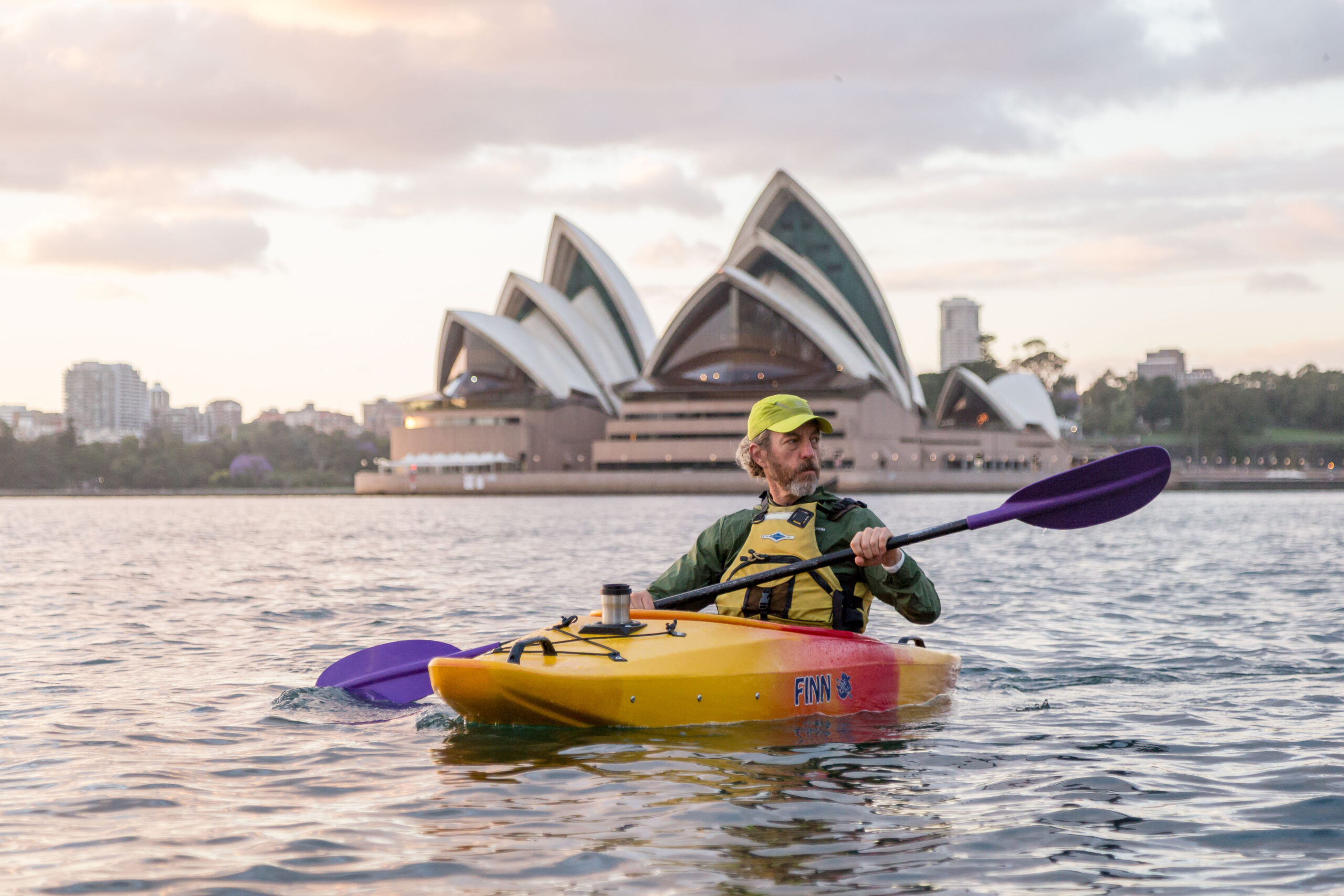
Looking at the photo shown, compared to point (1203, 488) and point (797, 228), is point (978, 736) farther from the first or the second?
point (1203, 488)

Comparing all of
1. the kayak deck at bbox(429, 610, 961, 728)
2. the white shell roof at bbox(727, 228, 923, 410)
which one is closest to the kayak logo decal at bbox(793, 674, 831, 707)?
the kayak deck at bbox(429, 610, 961, 728)

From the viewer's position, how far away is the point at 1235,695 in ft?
24.5

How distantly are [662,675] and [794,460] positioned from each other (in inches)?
49.0

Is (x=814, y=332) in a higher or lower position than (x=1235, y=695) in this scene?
higher

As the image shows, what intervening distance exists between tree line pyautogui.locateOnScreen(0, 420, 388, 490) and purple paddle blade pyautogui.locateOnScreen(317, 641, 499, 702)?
339ft

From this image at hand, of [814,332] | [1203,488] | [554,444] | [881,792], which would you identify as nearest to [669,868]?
[881,792]

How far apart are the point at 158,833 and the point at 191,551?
891 inches

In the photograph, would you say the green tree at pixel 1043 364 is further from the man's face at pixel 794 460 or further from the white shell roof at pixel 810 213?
the man's face at pixel 794 460

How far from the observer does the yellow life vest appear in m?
6.22

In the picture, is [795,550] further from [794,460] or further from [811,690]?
[811,690]

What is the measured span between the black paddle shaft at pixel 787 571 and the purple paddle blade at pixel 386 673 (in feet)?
4.98

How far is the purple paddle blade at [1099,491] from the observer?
6.70 meters

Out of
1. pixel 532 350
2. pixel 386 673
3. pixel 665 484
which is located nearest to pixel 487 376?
pixel 532 350

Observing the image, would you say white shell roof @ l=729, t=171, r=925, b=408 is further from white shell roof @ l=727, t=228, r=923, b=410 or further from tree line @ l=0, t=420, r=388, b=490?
tree line @ l=0, t=420, r=388, b=490
